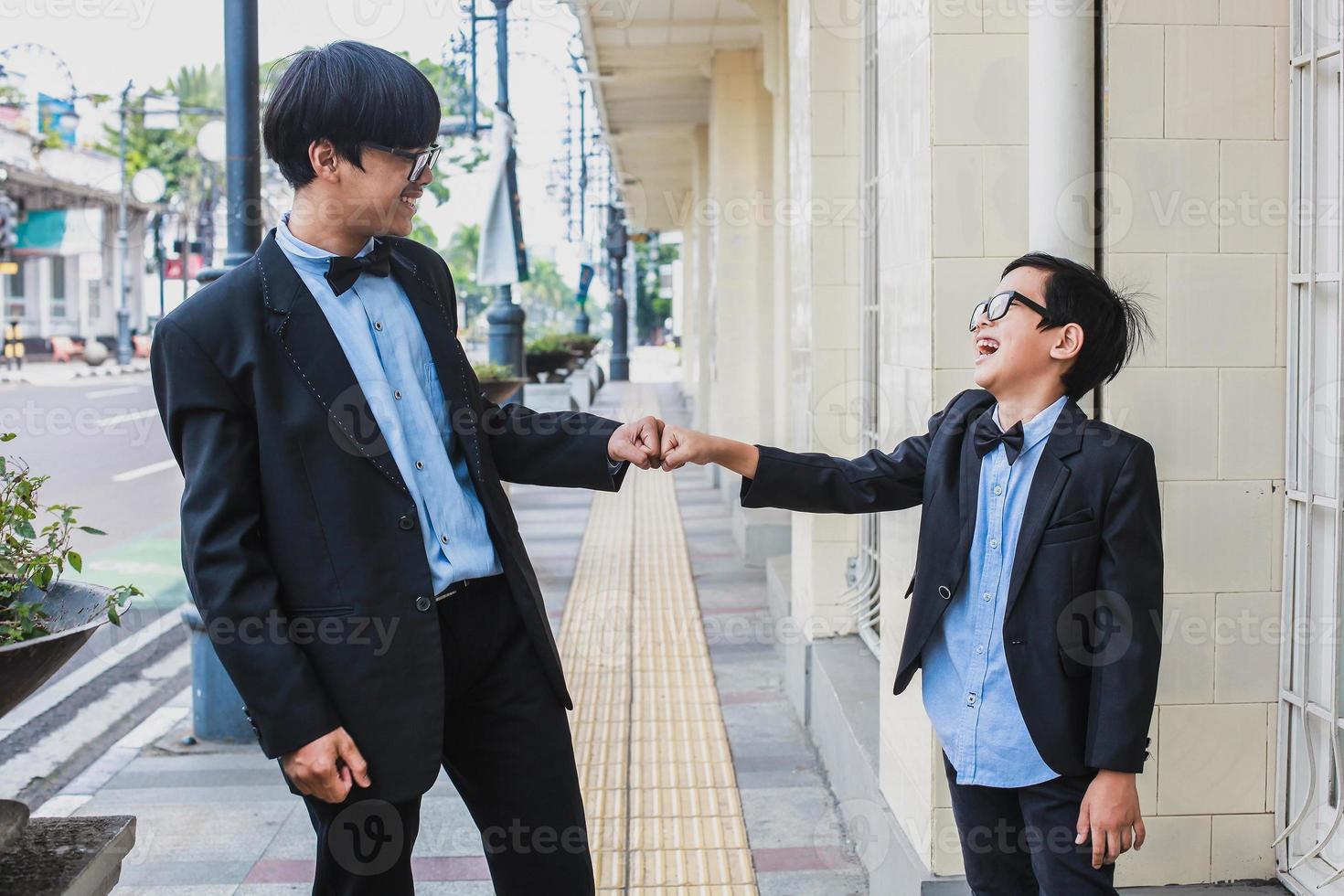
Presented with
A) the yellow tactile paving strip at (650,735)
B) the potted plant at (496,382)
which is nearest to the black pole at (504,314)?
the potted plant at (496,382)

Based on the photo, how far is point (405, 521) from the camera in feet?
7.24

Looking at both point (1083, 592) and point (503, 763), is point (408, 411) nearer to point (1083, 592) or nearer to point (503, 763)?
point (503, 763)

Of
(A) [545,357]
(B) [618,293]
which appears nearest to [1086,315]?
(A) [545,357]

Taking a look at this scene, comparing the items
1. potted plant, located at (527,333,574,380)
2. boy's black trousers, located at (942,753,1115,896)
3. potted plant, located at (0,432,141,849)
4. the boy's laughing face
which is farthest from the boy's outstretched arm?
potted plant, located at (527,333,574,380)

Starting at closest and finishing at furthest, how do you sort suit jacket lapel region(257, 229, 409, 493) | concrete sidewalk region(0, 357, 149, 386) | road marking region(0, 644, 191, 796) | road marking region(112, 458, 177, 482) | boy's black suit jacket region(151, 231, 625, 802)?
boy's black suit jacket region(151, 231, 625, 802) < suit jacket lapel region(257, 229, 409, 493) < road marking region(0, 644, 191, 796) < road marking region(112, 458, 177, 482) < concrete sidewalk region(0, 357, 149, 386)

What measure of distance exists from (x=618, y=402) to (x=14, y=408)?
34.8 feet

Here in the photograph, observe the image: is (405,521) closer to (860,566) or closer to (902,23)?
(902,23)

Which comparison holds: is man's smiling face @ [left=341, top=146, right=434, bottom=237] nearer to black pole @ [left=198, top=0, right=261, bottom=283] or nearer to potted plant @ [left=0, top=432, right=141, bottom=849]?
potted plant @ [left=0, top=432, right=141, bottom=849]

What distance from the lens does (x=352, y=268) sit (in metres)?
2.32

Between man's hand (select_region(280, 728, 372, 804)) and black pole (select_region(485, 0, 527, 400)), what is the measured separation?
9.99 meters

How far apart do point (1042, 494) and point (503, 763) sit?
41.8 inches

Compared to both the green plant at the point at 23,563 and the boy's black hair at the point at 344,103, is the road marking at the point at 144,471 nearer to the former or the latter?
the green plant at the point at 23,563

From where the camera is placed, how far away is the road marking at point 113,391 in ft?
85.6

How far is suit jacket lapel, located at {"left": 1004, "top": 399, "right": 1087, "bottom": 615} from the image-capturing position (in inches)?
85.3
